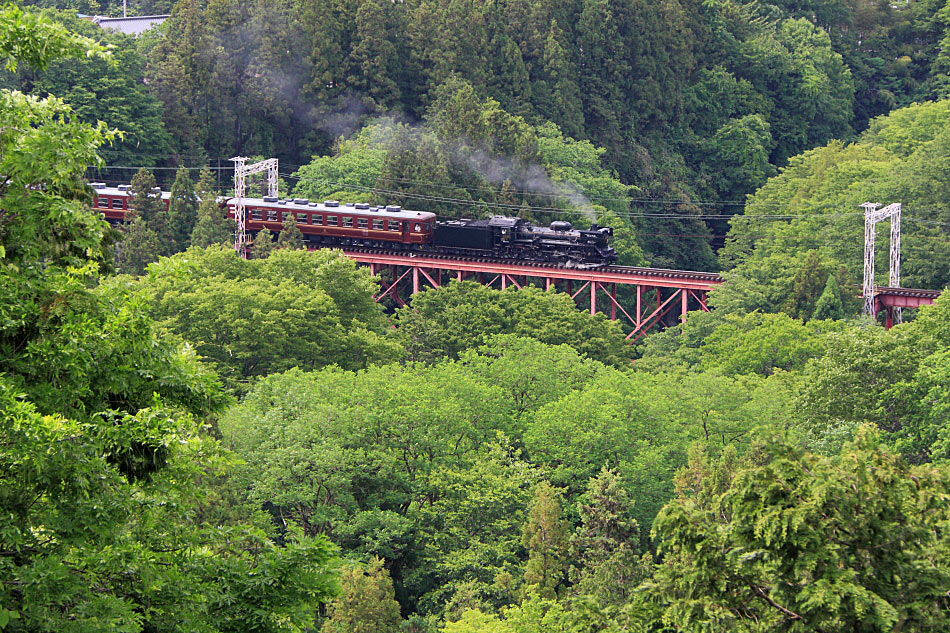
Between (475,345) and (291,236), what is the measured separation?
52.7ft

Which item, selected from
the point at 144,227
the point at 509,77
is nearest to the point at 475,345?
the point at 144,227

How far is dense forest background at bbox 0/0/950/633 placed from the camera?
15.4 m

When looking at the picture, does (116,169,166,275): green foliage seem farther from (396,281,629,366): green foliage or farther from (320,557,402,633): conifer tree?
(320,557,402,633): conifer tree

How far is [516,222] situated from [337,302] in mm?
17488

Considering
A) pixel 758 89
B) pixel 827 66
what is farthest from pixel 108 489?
pixel 827 66

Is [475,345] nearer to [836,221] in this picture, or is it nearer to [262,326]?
[262,326]

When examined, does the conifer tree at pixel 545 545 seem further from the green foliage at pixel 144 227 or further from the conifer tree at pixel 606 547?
the green foliage at pixel 144 227

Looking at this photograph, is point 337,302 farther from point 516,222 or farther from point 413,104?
Answer: point 413,104

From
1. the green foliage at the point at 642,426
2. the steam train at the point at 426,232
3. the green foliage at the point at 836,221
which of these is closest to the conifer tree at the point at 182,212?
the steam train at the point at 426,232

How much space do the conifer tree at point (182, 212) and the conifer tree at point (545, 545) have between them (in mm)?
43069

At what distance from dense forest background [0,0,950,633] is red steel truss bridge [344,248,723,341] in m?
3.21

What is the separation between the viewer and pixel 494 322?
6259 cm

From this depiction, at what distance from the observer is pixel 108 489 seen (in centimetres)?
1451

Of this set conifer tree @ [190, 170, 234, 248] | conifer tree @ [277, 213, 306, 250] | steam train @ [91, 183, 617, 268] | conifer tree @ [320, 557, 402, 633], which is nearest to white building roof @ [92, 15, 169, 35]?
steam train @ [91, 183, 617, 268]
